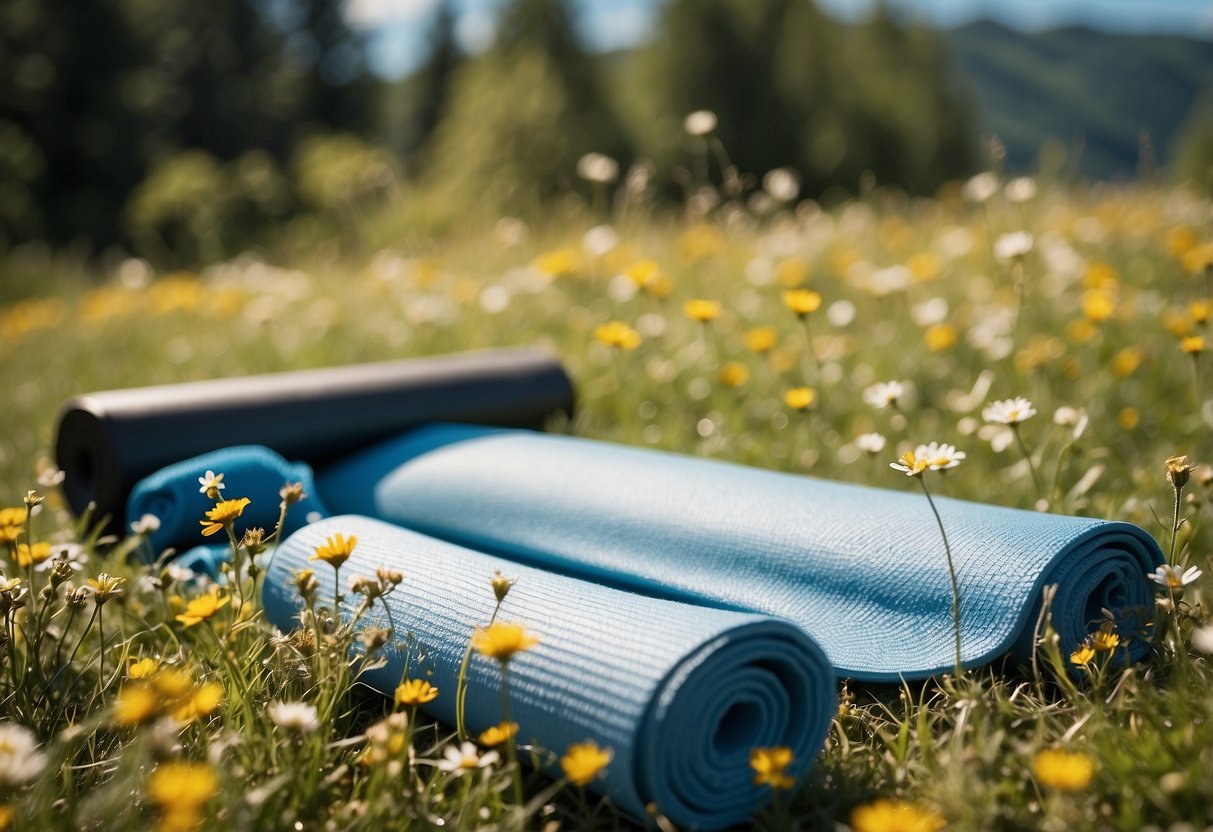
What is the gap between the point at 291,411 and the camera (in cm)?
290

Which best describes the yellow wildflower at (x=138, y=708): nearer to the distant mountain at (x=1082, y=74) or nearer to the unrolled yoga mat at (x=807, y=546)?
the unrolled yoga mat at (x=807, y=546)

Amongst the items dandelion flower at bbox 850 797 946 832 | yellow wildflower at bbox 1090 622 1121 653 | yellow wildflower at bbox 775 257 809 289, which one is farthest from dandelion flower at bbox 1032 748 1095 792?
yellow wildflower at bbox 775 257 809 289

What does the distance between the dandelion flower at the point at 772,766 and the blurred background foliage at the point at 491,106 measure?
8.24 m

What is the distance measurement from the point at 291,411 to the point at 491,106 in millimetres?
15968

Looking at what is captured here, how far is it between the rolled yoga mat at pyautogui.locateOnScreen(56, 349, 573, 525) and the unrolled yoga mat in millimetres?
530

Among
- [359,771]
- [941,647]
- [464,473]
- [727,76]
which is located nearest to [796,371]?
[464,473]

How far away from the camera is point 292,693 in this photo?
5.32ft

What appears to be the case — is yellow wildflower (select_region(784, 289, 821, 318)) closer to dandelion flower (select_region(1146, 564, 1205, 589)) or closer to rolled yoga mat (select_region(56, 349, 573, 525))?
dandelion flower (select_region(1146, 564, 1205, 589))

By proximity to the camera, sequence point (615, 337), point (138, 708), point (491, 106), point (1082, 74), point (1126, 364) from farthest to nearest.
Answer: point (1082, 74), point (491, 106), point (1126, 364), point (615, 337), point (138, 708)

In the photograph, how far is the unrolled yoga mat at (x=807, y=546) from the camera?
5.65ft

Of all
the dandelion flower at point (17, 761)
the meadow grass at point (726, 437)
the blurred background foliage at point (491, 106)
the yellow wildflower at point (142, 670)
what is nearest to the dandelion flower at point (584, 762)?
the meadow grass at point (726, 437)

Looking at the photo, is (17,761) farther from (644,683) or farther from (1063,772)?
(1063,772)

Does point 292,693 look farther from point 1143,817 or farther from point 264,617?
point 1143,817

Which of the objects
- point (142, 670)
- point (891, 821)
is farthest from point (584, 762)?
point (142, 670)
